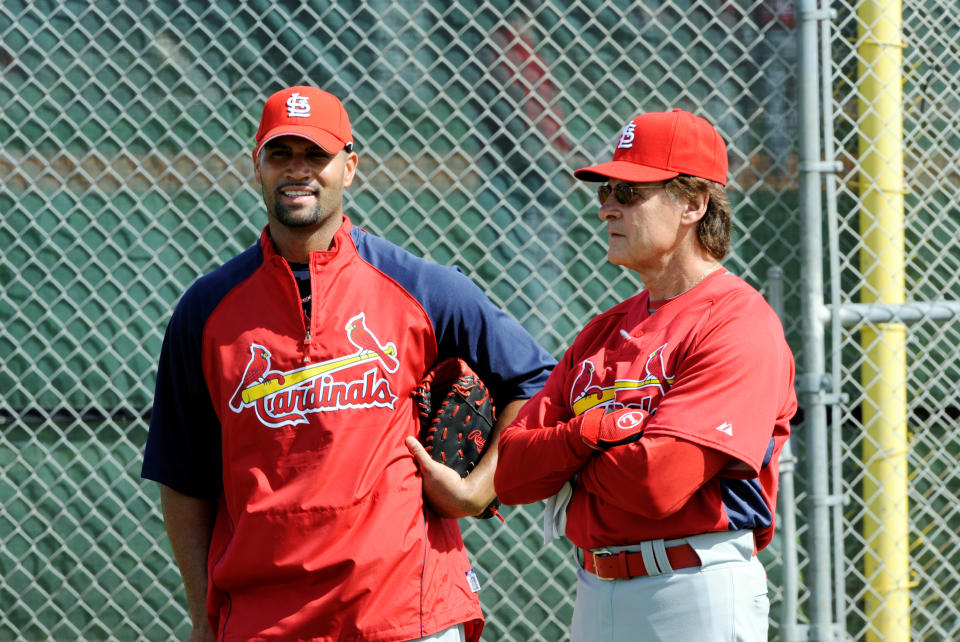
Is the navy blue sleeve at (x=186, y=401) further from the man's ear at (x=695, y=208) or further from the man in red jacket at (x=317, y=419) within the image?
the man's ear at (x=695, y=208)

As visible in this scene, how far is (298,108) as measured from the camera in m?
2.44

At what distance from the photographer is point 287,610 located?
226 centimetres

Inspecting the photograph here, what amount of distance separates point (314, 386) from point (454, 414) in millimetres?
364

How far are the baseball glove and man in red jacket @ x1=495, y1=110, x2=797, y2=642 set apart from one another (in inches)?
8.3

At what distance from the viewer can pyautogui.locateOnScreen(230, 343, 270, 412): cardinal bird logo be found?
2.37 meters

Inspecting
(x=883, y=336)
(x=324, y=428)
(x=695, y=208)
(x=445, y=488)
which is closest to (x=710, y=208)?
(x=695, y=208)

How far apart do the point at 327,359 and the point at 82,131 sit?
202 centimetres

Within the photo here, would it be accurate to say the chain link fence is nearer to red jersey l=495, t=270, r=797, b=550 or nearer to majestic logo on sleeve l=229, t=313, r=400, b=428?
majestic logo on sleeve l=229, t=313, r=400, b=428

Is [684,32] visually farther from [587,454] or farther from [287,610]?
[287,610]

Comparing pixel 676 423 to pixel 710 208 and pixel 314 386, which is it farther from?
pixel 314 386

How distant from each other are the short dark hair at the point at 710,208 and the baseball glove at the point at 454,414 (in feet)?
2.26

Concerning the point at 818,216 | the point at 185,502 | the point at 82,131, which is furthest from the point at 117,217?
the point at 818,216

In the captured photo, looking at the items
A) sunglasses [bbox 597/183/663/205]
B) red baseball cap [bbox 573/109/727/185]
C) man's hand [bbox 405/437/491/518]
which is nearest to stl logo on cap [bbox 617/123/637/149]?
red baseball cap [bbox 573/109/727/185]

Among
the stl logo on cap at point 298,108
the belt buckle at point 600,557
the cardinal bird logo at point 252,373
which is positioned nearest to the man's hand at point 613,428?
the belt buckle at point 600,557
